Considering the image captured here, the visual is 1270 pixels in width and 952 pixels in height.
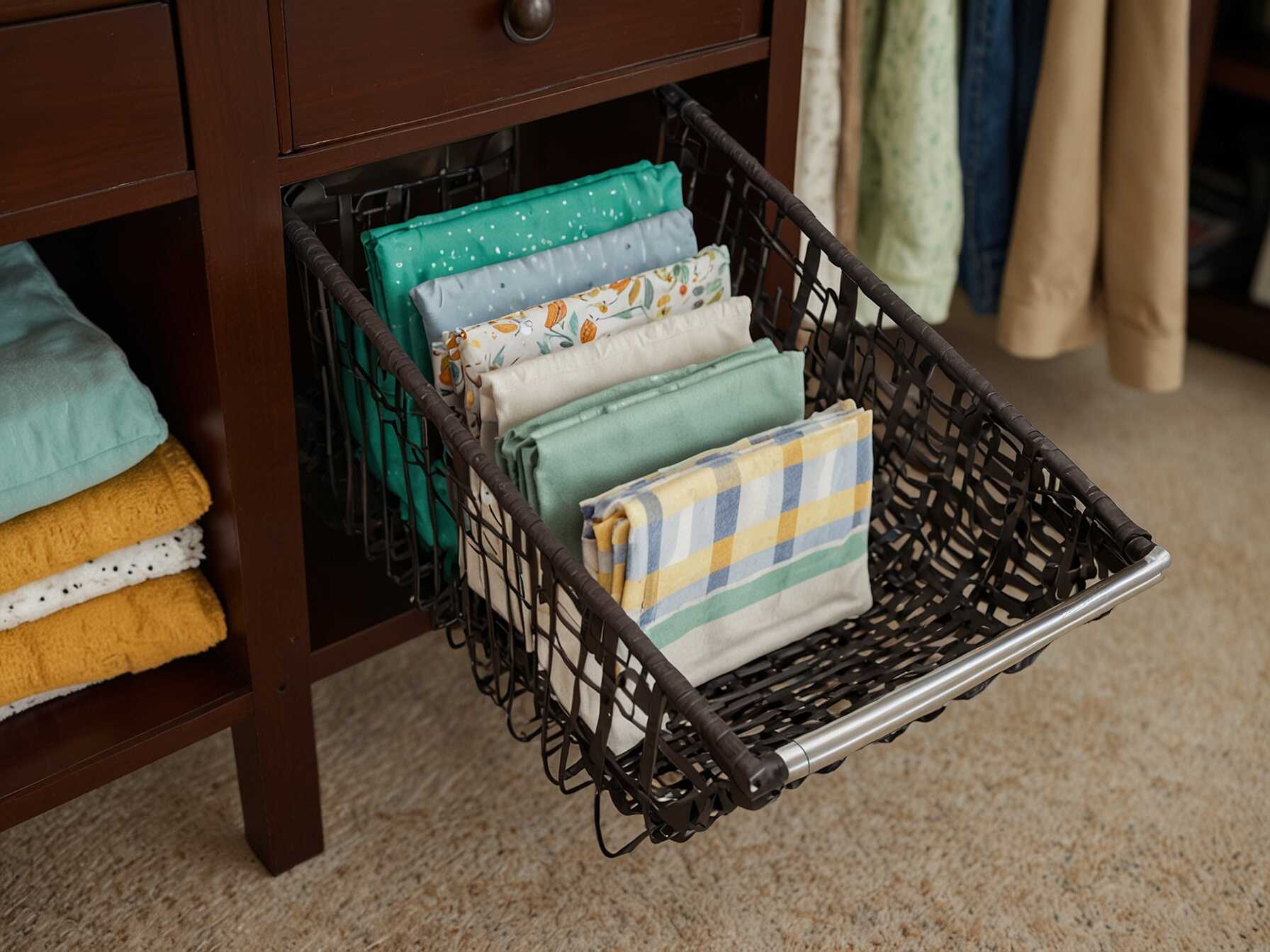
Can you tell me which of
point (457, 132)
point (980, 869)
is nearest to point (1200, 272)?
point (980, 869)

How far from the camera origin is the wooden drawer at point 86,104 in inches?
27.3

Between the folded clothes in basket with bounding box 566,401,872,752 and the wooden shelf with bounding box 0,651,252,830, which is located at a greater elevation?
the folded clothes in basket with bounding box 566,401,872,752

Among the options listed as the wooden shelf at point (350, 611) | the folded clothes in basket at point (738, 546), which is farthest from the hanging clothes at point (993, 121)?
the wooden shelf at point (350, 611)

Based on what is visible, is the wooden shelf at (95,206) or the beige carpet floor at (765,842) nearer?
the wooden shelf at (95,206)

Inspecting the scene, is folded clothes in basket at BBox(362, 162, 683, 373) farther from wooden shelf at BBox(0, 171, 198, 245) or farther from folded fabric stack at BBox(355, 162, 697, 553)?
wooden shelf at BBox(0, 171, 198, 245)

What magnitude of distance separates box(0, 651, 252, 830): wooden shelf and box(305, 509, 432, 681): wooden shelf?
74mm

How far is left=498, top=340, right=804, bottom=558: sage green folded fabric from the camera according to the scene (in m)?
0.84

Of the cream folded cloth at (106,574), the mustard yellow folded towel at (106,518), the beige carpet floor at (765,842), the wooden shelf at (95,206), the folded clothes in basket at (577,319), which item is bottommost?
the beige carpet floor at (765,842)

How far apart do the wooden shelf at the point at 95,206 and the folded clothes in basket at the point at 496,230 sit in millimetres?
156

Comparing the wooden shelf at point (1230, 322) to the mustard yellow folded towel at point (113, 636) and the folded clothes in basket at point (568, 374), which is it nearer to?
the folded clothes in basket at point (568, 374)

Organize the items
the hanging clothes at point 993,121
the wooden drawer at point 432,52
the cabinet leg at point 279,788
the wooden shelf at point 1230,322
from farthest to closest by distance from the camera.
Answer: the wooden shelf at point 1230,322
the hanging clothes at point 993,121
the cabinet leg at point 279,788
the wooden drawer at point 432,52

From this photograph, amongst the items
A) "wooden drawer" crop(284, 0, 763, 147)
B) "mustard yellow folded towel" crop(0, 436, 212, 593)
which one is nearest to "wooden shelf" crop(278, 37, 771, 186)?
"wooden drawer" crop(284, 0, 763, 147)

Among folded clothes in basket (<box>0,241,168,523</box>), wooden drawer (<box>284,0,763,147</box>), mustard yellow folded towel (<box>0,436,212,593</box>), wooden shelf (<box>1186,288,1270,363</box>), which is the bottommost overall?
wooden shelf (<box>1186,288,1270,363</box>)

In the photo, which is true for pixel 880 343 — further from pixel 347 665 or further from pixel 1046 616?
pixel 347 665
